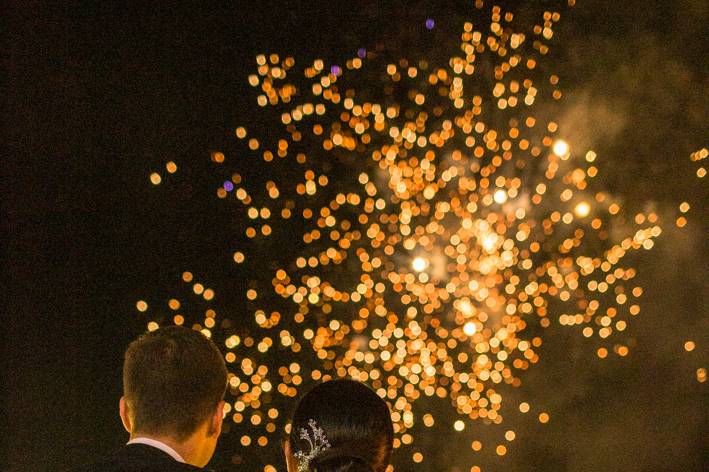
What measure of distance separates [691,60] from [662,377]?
1.54 m

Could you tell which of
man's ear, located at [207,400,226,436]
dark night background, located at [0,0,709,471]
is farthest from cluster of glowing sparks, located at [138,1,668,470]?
man's ear, located at [207,400,226,436]

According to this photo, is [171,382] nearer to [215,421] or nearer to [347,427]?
[215,421]

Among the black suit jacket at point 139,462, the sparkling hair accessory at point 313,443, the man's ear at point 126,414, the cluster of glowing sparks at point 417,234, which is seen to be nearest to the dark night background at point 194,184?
the cluster of glowing sparks at point 417,234

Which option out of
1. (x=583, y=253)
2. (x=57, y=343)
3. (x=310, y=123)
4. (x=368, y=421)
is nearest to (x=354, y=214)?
(x=310, y=123)

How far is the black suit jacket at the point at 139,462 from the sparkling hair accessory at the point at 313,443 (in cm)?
17

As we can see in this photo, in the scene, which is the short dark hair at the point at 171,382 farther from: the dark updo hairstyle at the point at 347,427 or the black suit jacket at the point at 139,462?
the dark updo hairstyle at the point at 347,427

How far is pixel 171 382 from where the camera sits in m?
1.28

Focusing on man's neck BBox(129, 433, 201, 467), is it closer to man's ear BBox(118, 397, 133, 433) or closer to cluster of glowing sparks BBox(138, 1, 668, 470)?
man's ear BBox(118, 397, 133, 433)

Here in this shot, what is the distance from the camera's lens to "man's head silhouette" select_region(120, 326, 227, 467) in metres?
1.26

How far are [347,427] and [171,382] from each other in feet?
1.22

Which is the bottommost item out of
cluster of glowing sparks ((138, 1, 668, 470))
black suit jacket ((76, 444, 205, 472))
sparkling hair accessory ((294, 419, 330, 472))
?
black suit jacket ((76, 444, 205, 472))

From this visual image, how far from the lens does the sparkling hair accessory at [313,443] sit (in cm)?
109

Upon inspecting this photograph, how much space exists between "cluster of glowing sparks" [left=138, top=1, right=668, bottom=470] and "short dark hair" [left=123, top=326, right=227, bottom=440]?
1.89 meters

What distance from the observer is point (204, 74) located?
3148mm
